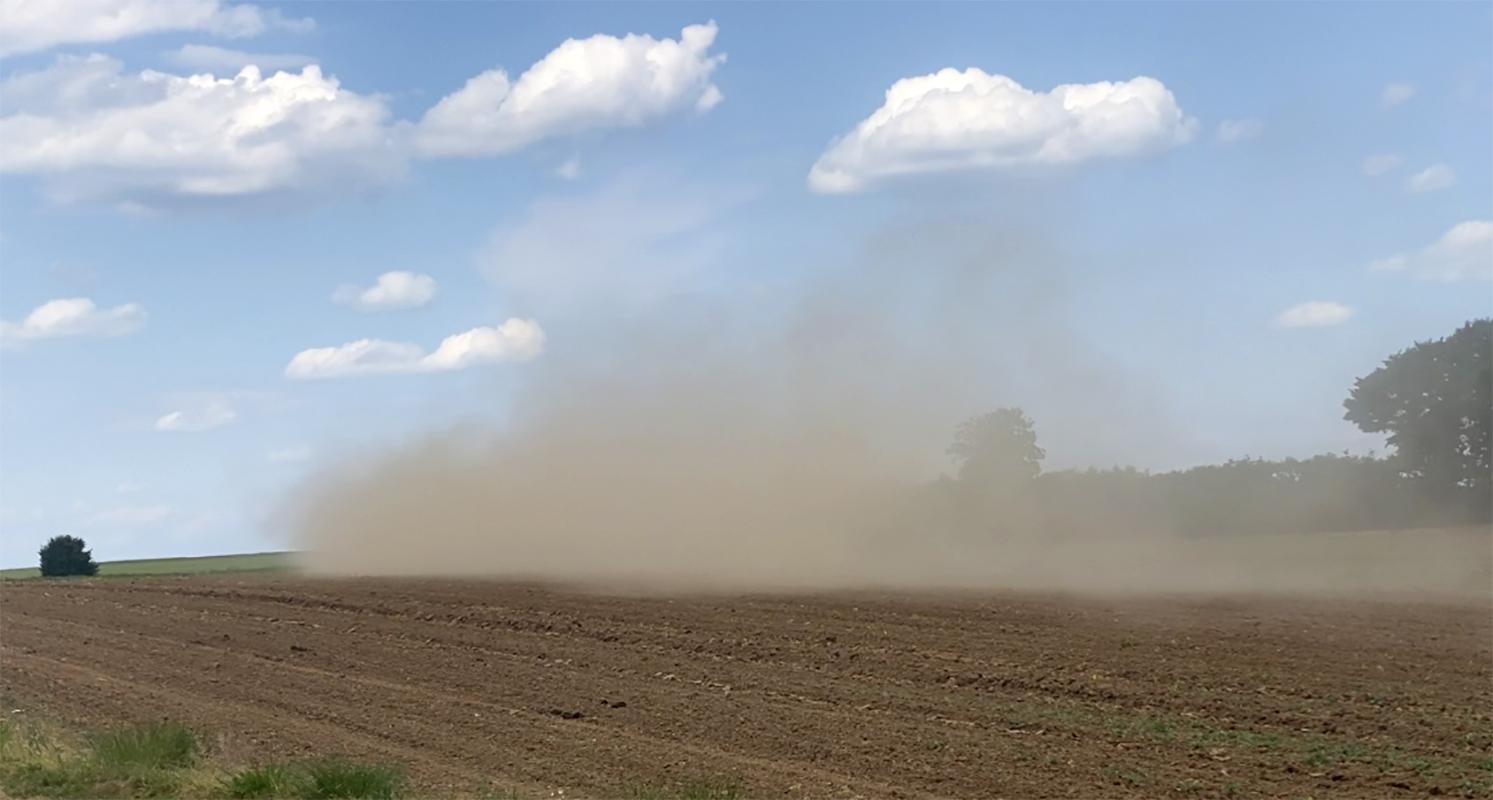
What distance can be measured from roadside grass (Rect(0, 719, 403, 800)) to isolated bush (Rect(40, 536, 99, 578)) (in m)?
38.9

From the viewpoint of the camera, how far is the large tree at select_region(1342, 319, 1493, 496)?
162 ft

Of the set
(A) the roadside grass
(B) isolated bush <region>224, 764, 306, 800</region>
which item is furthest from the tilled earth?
(B) isolated bush <region>224, 764, 306, 800</region>

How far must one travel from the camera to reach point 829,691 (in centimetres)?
1784

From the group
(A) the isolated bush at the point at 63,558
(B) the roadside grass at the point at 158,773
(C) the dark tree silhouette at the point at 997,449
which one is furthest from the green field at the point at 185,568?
(B) the roadside grass at the point at 158,773

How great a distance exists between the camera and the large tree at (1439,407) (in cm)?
4947

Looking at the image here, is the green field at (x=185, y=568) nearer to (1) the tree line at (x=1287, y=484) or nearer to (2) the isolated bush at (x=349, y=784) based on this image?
(1) the tree line at (x=1287, y=484)

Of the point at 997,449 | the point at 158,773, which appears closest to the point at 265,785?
the point at 158,773

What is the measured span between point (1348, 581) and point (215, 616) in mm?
23618

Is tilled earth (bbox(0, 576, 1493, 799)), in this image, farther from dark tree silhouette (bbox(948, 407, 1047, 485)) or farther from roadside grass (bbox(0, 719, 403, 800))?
dark tree silhouette (bbox(948, 407, 1047, 485))

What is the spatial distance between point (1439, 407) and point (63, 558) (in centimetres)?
4692

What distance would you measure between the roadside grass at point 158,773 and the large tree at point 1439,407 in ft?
147

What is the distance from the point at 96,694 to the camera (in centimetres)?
1930

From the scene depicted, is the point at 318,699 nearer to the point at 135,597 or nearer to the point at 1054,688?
the point at 1054,688

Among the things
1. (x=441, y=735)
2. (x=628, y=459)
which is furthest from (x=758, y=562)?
(x=441, y=735)
